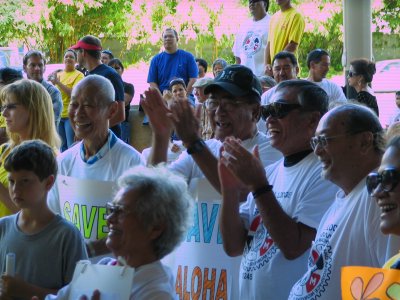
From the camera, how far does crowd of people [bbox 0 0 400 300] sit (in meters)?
3.14

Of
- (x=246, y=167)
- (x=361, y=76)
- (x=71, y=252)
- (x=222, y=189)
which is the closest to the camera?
(x=246, y=167)

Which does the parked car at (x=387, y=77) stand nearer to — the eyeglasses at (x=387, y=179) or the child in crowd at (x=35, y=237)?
the child in crowd at (x=35, y=237)

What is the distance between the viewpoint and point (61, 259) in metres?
3.68

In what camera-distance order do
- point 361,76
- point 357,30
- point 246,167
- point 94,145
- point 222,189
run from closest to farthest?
point 246,167, point 222,189, point 94,145, point 361,76, point 357,30

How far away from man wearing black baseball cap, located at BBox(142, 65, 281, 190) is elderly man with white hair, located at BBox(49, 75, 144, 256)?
0.24 metres

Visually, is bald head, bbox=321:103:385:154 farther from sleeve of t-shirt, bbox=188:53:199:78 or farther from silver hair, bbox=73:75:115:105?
sleeve of t-shirt, bbox=188:53:199:78

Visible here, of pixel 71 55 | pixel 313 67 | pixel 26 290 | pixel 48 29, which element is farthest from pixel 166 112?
pixel 48 29

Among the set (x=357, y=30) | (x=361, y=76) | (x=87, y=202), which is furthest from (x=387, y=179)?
(x=357, y=30)

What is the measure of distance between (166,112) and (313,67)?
4830mm

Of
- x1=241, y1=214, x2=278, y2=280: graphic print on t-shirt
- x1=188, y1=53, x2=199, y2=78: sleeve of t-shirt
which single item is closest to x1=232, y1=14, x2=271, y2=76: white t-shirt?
x1=188, y1=53, x2=199, y2=78: sleeve of t-shirt

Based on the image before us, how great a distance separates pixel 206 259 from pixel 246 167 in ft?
2.53

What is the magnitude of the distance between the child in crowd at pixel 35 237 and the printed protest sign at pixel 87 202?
0.43 meters

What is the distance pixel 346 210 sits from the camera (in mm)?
3254

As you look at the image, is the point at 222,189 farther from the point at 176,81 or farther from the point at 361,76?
the point at 176,81
